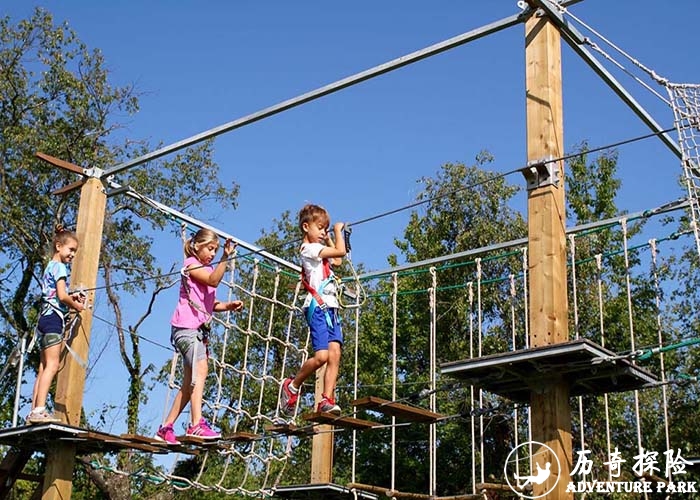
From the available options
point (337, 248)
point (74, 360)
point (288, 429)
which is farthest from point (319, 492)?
point (337, 248)

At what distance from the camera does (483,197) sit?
1502cm

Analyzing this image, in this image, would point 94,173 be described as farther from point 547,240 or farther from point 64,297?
point 547,240

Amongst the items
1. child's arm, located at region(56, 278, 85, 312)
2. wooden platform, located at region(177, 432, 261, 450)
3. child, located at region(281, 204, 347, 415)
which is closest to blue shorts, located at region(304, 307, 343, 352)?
child, located at region(281, 204, 347, 415)

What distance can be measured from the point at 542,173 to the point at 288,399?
6.34 ft

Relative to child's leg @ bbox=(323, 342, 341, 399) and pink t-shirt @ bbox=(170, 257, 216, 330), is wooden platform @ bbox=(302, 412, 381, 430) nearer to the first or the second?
child's leg @ bbox=(323, 342, 341, 399)

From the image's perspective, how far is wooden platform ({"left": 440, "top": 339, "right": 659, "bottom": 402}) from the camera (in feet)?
11.0

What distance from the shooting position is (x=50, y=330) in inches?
209

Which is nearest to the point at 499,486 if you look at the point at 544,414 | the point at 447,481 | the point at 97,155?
the point at 544,414

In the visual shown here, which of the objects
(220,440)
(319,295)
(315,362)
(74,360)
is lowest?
(220,440)

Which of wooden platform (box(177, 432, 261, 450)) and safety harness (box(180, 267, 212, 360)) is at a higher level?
safety harness (box(180, 267, 212, 360))

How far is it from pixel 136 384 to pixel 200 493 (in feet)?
7.53

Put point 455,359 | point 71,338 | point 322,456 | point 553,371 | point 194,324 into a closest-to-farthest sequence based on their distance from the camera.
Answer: point 553,371 → point 194,324 → point 71,338 → point 322,456 → point 455,359

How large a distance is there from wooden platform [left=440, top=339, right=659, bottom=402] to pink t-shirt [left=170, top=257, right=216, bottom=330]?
1.85 meters

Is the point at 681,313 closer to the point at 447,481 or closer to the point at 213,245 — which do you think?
the point at 447,481
